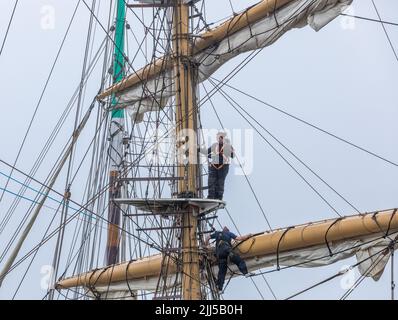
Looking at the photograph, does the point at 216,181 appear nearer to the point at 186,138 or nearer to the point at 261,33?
the point at 186,138

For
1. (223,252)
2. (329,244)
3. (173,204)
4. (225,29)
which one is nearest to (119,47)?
(225,29)

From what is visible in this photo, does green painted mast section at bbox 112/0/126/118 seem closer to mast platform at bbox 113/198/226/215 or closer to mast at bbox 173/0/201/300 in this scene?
mast at bbox 173/0/201/300

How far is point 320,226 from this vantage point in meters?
18.3

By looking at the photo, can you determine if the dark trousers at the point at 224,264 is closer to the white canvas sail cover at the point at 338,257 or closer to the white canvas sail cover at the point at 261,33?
the white canvas sail cover at the point at 338,257

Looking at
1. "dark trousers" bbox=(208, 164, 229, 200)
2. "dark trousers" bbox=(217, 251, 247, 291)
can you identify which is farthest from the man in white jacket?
"dark trousers" bbox=(217, 251, 247, 291)

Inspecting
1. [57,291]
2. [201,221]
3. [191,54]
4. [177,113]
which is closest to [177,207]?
[201,221]

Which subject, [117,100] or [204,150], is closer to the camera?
[204,150]

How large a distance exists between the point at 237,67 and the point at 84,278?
6.42 m

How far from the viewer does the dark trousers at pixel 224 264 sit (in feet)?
61.5

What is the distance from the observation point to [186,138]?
64.6ft

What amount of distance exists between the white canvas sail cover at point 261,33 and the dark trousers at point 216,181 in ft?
4.89

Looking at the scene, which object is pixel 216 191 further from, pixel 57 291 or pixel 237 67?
pixel 57 291

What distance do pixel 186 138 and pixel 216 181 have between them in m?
1.14

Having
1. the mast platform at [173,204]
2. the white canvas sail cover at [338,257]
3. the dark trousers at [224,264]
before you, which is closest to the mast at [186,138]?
the mast platform at [173,204]
